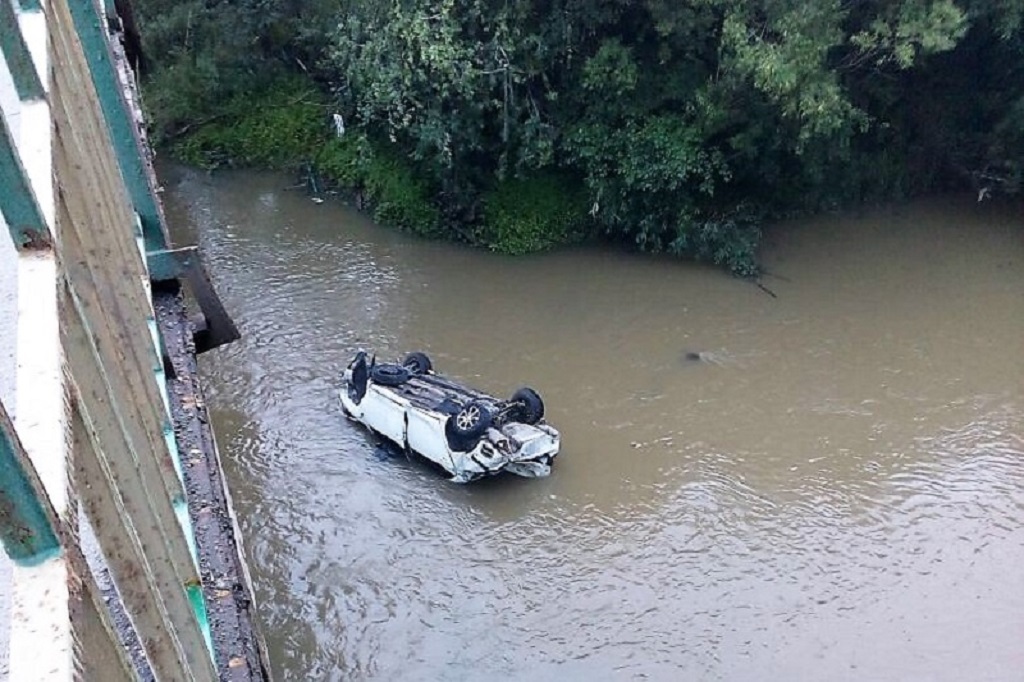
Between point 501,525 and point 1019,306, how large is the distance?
6.55m

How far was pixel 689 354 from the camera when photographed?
11.1m

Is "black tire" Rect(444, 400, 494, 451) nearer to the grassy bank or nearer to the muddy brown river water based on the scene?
the muddy brown river water

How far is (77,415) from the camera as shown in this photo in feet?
6.07

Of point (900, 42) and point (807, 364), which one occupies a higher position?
point (900, 42)

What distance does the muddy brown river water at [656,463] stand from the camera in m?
8.00

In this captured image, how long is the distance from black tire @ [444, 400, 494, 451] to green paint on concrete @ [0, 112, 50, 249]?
713cm

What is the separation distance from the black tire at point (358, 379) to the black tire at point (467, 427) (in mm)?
1165

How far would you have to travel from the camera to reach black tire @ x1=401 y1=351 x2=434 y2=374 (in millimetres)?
10250

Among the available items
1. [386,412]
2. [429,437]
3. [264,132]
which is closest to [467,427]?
[429,437]

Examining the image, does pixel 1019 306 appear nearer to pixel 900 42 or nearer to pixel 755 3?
pixel 900 42

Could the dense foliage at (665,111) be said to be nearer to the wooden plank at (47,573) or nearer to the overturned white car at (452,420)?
the overturned white car at (452,420)

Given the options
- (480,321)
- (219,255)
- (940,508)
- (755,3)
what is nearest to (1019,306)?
(940,508)

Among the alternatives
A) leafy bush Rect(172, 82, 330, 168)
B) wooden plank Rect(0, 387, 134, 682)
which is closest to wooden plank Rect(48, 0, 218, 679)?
wooden plank Rect(0, 387, 134, 682)

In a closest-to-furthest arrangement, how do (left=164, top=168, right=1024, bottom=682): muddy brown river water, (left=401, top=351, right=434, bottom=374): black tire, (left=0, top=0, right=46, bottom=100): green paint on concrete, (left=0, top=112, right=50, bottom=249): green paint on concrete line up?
1. (left=0, top=112, right=50, bottom=249): green paint on concrete
2. (left=0, top=0, right=46, bottom=100): green paint on concrete
3. (left=164, top=168, right=1024, bottom=682): muddy brown river water
4. (left=401, top=351, right=434, bottom=374): black tire
